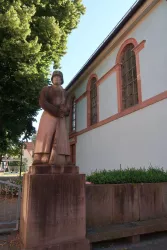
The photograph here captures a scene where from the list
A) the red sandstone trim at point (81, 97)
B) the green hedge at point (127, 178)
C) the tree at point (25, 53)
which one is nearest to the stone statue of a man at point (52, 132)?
the green hedge at point (127, 178)

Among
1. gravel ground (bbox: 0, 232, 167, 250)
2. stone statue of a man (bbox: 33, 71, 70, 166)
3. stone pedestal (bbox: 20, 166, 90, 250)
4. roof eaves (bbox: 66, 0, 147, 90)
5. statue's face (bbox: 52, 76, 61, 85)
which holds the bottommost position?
gravel ground (bbox: 0, 232, 167, 250)

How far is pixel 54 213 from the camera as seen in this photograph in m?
3.49

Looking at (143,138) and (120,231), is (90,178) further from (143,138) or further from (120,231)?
(143,138)

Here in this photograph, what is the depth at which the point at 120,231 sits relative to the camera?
3.99 meters

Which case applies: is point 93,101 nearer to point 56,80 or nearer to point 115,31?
point 115,31

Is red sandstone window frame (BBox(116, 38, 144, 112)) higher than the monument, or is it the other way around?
red sandstone window frame (BBox(116, 38, 144, 112))

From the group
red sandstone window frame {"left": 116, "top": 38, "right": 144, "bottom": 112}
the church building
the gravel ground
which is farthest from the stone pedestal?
red sandstone window frame {"left": 116, "top": 38, "right": 144, "bottom": 112}

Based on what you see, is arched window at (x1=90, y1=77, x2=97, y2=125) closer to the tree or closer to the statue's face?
the tree

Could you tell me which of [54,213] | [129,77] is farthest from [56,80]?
[129,77]

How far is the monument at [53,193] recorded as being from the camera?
3376 mm

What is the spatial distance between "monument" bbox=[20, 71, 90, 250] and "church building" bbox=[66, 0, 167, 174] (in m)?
4.81

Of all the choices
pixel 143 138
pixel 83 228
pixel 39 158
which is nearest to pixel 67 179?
pixel 39 158

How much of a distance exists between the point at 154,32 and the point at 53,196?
7.89 meters

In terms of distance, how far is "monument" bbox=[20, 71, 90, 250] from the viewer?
11.1 feet
